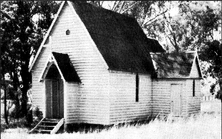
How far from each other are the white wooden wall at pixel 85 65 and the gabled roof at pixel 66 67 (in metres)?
0.32

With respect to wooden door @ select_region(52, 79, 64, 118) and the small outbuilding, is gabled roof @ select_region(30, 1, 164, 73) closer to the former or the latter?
the small outbuilding

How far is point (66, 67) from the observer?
23047mm

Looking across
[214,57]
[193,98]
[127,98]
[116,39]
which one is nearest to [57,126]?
[127,98]

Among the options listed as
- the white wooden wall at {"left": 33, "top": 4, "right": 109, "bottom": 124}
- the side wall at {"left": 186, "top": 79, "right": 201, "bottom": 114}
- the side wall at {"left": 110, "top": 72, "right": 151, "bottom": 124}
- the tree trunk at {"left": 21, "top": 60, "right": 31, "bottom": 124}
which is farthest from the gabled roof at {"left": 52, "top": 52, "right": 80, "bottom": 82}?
the side wall at {"left": 186, "top": 79, "right": 201, "bottom": 114}

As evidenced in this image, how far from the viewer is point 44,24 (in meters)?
30.6

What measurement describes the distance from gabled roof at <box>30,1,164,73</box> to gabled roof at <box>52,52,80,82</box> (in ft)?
7.17

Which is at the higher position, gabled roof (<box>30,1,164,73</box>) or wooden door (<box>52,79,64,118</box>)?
gabled roof (<box>30,1,164,73</box>)

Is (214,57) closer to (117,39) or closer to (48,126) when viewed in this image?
(117,39)

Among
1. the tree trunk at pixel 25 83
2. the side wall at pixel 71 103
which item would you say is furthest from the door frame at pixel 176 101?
the tree trunk at pixel 25 83

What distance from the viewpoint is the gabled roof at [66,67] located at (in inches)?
886

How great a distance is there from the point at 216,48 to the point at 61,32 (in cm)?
1526

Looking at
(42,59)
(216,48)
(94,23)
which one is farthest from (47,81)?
(216,48)

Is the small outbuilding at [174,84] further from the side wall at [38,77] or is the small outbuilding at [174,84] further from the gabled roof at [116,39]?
the side wall at [38,77]

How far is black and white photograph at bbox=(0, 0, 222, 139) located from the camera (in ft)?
73.7
